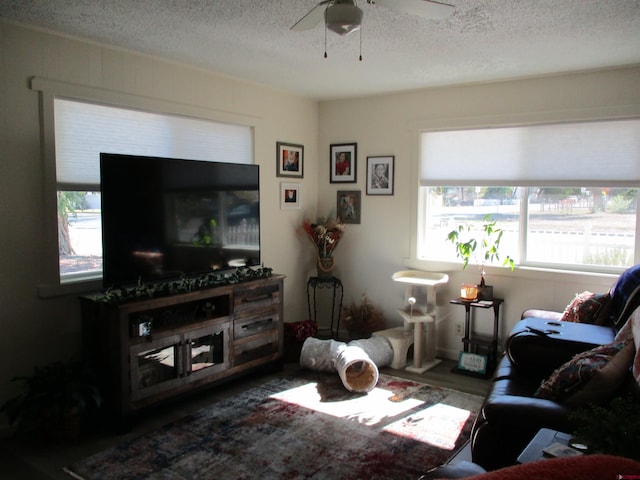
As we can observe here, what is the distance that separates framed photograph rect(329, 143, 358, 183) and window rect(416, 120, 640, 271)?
0.73m

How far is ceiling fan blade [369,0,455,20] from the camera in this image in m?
2.16

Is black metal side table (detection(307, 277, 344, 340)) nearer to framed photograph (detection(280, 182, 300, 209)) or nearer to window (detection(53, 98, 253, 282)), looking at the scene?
framed photograph (detection(280, 182, 300, 209))

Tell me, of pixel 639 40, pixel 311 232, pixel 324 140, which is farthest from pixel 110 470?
pixel 639 40

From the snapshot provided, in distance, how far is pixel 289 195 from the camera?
503 cm

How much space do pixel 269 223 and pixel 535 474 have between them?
4.10 metres

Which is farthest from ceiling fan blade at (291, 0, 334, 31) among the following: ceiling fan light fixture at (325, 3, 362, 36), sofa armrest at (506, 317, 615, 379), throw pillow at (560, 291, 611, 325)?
throw pillow at (560, 291, 611, 325)

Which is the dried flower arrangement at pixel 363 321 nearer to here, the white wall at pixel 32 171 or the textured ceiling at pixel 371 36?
the textured ceiling at pixel 371 36

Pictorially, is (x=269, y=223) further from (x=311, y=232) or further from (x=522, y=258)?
(x=522, y=258)

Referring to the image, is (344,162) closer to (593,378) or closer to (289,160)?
(289,160)

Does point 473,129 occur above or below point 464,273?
above

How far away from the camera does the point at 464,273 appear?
4.58 metres

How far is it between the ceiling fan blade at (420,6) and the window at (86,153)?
217cm

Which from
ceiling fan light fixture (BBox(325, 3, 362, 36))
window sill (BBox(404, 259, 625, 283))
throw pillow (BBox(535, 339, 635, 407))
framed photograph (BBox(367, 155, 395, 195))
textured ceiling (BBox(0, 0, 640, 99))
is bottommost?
throw pillow (BBox(535, 339, 635, 407))

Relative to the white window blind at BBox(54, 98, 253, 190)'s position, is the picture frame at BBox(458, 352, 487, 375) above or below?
below
